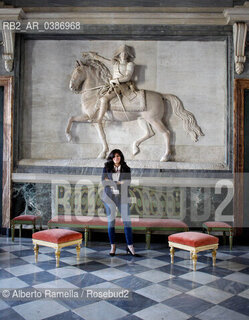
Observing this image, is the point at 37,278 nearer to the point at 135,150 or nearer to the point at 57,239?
the point at 57,239

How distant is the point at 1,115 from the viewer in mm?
6906

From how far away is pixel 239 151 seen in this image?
258 inches

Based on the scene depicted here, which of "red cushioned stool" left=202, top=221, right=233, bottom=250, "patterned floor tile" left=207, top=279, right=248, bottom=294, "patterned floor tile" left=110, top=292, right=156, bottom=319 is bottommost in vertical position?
"patterned floor tile" left=207, top=279, right=248, bottom=294

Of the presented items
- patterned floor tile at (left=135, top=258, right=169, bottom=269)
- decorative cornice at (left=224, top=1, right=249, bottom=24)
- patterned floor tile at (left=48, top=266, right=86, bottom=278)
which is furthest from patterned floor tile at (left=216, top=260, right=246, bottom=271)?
decorative cornice at (left=224, top=1, right=249, bottom=24)

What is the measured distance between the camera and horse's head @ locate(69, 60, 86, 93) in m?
6.69

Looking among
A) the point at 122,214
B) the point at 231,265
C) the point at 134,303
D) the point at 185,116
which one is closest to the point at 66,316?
the point at 134,303

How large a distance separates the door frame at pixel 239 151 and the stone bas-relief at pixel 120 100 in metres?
0.69

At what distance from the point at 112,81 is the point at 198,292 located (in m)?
4.20

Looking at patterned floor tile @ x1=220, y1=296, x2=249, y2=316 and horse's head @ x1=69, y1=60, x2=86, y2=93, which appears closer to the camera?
patterned floor tile @ x1=220, y1=296, x2=249, y2=316

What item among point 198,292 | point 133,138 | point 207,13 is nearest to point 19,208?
point 133,138

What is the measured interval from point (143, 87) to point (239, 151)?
2.17 metres

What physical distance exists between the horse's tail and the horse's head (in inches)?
65.2

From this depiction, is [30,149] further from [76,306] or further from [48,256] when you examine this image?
[76,306]

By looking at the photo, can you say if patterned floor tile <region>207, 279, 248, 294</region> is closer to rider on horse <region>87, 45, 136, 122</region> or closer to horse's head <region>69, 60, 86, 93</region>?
rider on horse <region>87, 45, 136, 122</region>
